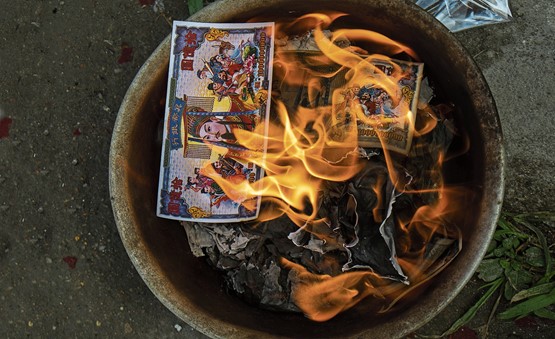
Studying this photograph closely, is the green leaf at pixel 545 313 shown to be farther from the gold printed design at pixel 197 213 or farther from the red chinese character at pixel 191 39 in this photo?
the red chinese character at pixel 191 39

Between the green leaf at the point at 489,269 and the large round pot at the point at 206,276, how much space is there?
0.45m

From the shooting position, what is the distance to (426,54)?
1.77m

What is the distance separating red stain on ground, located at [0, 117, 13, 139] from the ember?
3.23 ft

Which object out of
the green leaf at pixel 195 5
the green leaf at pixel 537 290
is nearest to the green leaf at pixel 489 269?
the green leaf at pixel 537 290

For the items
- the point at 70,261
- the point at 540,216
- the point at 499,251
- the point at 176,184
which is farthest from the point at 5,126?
the point at 540,216

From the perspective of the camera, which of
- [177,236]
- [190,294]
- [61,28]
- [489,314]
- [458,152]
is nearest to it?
[190,294]

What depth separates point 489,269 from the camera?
2029 mm

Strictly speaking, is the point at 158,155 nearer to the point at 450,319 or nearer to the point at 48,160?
the point at 48,160

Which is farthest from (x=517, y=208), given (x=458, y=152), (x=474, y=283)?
(x=458, y=152)

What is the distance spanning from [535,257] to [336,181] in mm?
875

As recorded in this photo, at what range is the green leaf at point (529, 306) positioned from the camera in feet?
6.50

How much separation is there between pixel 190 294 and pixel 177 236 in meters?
0.30

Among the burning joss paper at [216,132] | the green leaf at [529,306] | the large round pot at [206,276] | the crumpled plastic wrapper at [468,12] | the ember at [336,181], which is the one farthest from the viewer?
the crumpled plastic wrapper at [468,12]

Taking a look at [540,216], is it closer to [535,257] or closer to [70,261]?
[535,257]
